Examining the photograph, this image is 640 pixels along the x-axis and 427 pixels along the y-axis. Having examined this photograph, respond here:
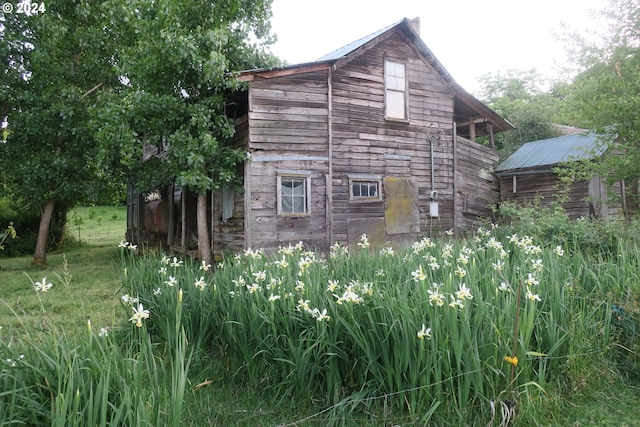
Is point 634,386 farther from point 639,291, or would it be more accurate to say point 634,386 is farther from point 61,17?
point 61,17

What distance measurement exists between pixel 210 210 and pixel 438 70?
321 inches

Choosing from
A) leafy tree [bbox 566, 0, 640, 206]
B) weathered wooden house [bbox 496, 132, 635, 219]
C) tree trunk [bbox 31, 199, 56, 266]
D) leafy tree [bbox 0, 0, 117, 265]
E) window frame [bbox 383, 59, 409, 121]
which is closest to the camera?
leafy tree [bbox 566, 0, 640, 206]

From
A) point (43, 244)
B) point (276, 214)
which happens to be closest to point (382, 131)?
point (276, 214)

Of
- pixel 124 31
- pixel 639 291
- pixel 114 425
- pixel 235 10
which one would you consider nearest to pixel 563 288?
pixel 639 291

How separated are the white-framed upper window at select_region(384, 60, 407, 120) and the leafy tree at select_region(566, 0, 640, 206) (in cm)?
430

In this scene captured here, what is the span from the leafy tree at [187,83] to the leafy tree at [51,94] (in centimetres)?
384

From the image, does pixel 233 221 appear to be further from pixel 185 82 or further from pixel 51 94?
pixel 51 94

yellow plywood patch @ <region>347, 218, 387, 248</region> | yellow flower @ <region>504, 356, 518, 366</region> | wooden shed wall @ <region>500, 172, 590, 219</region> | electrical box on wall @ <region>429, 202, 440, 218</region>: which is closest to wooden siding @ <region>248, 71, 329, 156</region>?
yellow plywood patch @ <region>347, 218, 387, 248</region>

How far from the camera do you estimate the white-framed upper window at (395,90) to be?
12.4 meters

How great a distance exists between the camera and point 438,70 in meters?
13.4

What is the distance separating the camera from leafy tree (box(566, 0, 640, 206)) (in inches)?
344

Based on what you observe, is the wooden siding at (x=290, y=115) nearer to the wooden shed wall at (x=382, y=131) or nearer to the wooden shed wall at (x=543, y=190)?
the wooden shed wall at (x=382, y=131)

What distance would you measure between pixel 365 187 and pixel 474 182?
192 inches

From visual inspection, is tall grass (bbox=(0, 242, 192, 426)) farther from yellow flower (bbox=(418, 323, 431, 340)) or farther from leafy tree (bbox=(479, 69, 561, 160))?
leafy tree (bbox=(479, 69, 561, 160))
